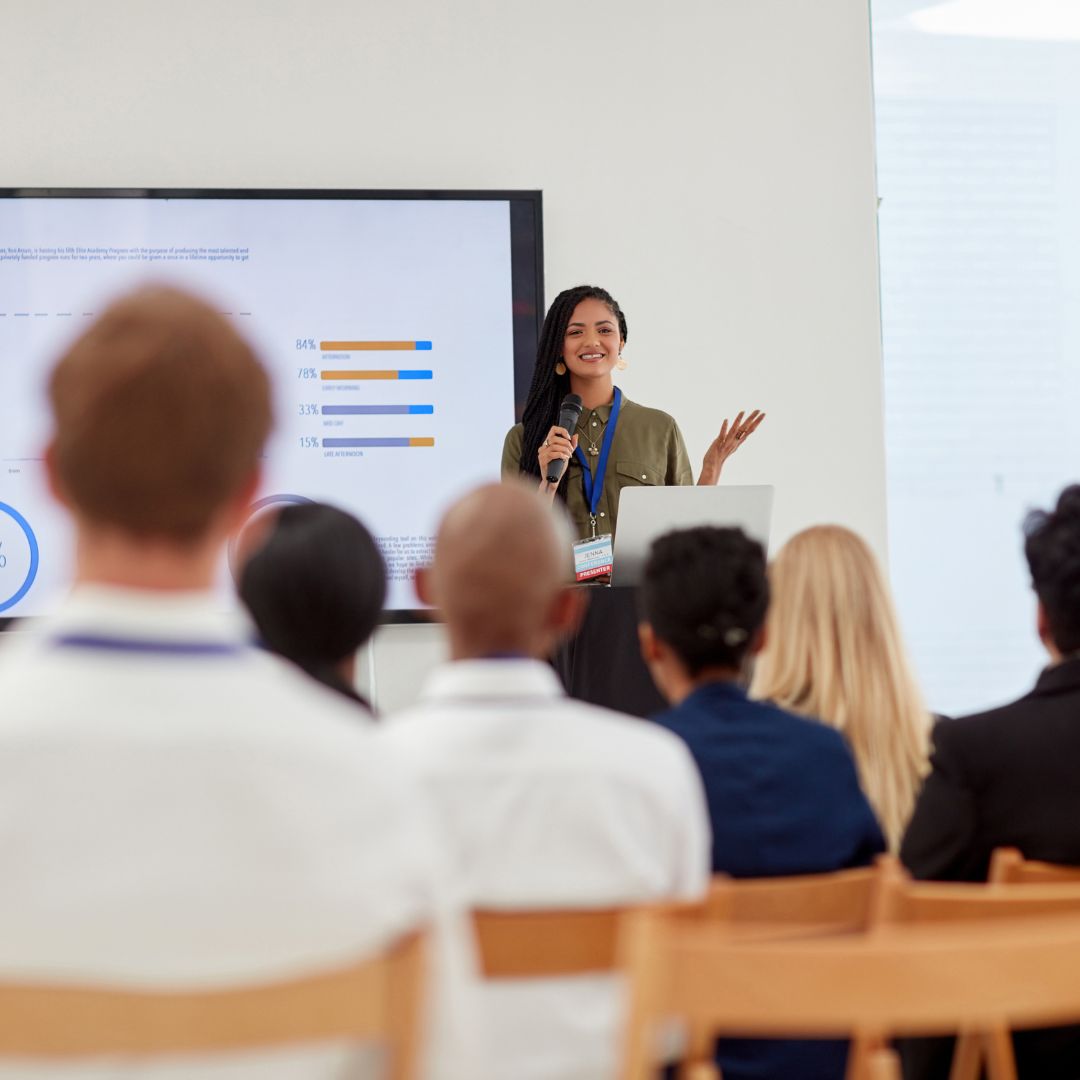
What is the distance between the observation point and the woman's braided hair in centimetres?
454

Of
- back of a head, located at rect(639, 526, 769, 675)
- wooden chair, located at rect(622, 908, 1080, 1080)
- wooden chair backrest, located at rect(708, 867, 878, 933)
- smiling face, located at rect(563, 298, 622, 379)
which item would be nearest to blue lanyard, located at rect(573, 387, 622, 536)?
smiling face, located at rect(563, 298, 622, 379)

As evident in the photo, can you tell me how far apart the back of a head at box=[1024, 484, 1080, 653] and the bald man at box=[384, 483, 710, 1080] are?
0.87 meters

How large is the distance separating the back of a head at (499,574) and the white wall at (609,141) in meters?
3.74

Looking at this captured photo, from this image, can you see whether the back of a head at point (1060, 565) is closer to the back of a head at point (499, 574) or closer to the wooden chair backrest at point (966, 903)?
the wooden chair backrest at point (966, 903)

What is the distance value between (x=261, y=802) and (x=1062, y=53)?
19.8ft

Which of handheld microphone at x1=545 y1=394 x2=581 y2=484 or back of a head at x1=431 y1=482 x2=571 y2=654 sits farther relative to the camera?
handheld microphone at x1=545 y1=394 x2=581 y2=484

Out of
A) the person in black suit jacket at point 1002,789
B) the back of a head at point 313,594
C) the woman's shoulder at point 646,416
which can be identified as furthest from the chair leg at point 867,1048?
the woman's shoulder at point 646,416

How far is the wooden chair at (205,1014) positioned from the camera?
3.14ft

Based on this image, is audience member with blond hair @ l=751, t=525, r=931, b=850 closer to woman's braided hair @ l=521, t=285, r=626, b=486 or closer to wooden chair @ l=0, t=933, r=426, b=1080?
wooden chair @ l=0, t=933, r=426, b=1080

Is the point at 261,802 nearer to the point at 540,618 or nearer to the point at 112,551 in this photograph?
the point at 112,551

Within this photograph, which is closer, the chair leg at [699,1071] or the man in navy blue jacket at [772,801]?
the chair leg at [699,1071]

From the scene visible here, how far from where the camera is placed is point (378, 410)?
5.26m

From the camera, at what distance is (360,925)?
100 cm

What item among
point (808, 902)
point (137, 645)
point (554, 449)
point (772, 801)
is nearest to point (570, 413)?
point (554, 449)
